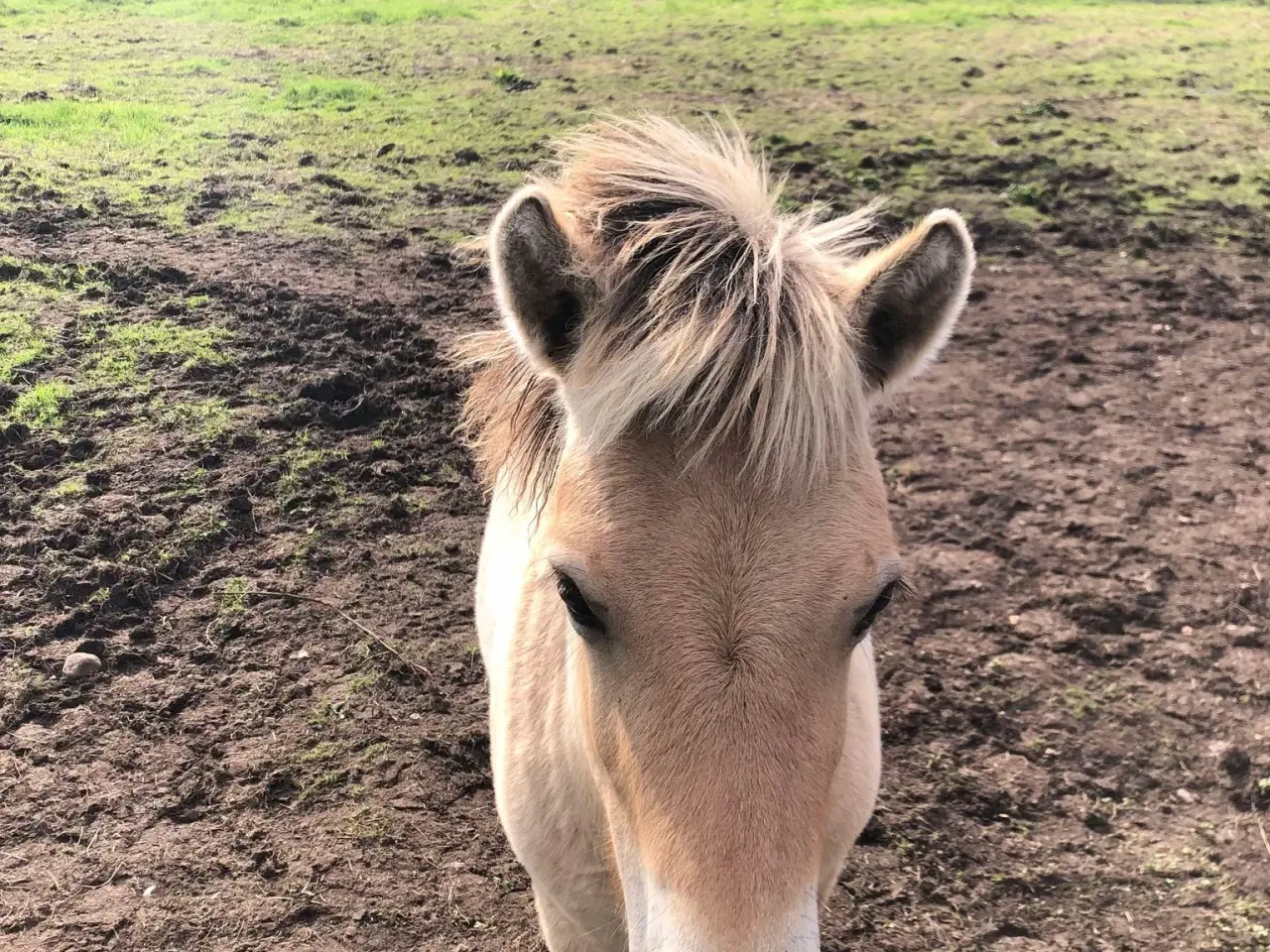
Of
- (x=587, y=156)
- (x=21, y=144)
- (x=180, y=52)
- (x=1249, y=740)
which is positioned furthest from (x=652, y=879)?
(x=180, y=52)

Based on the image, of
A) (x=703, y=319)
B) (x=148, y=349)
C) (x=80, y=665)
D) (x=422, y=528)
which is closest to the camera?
(x=703, y=319)

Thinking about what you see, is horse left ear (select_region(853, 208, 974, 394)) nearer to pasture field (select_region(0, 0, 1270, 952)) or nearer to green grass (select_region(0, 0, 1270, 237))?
pasture field (select_region(0, 0, 1270, 952))

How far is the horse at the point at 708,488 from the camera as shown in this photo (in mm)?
1463

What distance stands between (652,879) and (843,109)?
10.4 metres

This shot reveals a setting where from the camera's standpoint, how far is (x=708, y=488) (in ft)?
5.24

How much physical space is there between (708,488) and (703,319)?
33cm

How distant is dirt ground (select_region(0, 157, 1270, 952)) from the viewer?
306cm

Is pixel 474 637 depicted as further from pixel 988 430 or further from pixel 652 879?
pixel 988 430

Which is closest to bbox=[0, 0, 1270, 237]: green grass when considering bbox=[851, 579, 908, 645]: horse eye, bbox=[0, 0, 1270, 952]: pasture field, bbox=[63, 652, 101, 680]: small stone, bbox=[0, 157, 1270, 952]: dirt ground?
bbox=[0, 0, 1270, 952]: pasture field

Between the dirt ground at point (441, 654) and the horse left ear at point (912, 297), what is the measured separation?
Result: 2154mm

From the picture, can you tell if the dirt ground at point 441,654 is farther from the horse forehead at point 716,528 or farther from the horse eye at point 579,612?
the horse forehead at point 716,528

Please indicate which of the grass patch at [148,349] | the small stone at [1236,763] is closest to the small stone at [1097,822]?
the small stone at [1236,763]

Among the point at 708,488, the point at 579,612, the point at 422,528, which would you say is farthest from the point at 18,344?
the point at 708,488

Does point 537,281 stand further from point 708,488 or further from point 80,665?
point 80,665
